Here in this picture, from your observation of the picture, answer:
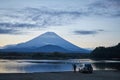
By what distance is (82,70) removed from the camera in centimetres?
4325

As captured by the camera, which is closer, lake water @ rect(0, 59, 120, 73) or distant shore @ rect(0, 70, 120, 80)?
distant shore @ rect(0, 70, 120, 80)

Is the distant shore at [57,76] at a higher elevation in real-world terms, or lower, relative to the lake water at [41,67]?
lower

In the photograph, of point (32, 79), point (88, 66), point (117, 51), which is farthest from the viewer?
point (117, 51)

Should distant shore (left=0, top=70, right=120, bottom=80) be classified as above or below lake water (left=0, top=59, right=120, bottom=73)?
below

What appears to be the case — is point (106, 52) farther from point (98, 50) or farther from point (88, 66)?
point (88, 66)

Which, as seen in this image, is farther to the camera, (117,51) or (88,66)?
(117,51)

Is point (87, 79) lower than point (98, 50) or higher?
lower

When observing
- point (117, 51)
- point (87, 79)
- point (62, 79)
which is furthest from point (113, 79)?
point (117, 51)

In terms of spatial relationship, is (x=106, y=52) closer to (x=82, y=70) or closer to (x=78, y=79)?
(x=82, y=70)

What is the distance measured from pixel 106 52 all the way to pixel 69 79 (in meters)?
136

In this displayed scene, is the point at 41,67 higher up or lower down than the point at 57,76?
higher up

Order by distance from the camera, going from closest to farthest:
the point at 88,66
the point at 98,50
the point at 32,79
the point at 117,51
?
the point at 32,79 → the point at 88,66 → the point at 117,51 → the point at 98,50

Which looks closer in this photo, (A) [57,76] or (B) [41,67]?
(A) [57,76]

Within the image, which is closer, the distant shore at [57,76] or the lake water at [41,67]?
the distant shore at [57,76]
